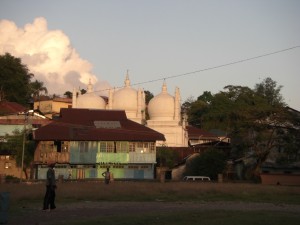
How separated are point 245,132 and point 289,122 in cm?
400

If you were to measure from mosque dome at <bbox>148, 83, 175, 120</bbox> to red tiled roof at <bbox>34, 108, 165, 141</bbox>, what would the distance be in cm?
917

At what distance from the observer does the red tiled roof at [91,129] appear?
171 feet

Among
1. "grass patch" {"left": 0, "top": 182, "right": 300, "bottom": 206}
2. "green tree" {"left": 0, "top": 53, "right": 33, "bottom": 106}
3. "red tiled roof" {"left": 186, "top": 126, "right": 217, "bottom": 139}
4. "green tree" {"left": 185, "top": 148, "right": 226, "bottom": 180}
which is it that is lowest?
"grass patch" {"left": 0, "top": 182, "right": 300, "bottom": 206}

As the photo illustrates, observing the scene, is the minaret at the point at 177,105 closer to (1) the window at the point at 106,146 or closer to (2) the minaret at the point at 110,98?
(2) the minaret at the point at 110,98

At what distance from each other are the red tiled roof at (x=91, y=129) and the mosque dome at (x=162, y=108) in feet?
30.1

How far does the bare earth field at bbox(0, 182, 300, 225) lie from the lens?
57.7 feet

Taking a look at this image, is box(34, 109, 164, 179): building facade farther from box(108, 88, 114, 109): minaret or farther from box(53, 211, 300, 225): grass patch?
box(53, 211, 300, 225): grass patch

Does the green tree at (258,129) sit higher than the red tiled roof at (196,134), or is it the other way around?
the red tiled roof at (196,134)

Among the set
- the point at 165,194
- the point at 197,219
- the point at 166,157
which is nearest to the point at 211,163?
the point at 166,157

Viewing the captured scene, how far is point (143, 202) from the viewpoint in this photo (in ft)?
78.4

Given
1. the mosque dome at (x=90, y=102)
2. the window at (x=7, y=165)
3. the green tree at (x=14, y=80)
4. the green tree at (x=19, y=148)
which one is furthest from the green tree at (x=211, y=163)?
the green tree at (x=14, y=80)

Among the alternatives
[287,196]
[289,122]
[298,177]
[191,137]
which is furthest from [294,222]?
[191,137]

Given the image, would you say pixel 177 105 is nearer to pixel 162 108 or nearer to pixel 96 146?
pixel 162 108

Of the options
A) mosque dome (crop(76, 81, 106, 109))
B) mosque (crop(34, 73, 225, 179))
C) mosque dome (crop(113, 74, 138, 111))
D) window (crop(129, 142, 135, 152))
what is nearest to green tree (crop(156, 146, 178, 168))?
mosque (crop(34, 73, 225, 179))
